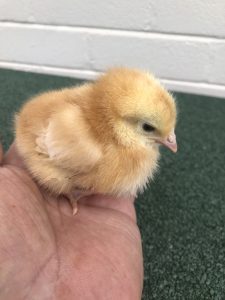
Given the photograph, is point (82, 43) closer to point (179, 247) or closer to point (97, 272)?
point (179, 247)

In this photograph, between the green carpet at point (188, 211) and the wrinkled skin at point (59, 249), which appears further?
the green carpet at point (188, 211)

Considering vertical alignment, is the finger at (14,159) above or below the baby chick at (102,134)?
below

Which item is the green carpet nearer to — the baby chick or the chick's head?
the baby chick

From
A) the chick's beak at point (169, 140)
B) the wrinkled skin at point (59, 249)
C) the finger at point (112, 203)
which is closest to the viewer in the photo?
the wrinkled skin at point (59, 249)

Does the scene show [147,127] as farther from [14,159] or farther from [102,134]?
[14,159]

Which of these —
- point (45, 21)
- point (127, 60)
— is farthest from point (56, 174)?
point (45, 21)

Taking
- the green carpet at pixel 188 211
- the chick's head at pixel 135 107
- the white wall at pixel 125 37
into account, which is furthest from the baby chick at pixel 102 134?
the white wall at pixel 125 37

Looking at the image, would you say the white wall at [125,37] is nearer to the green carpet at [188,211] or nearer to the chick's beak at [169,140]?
the green carpet at [188,211]

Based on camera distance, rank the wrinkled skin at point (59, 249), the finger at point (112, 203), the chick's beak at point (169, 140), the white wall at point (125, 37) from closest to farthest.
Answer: the wrinkled skin at point (59, 249), the chick's beak at point (169, 140), the finger at point (112, 203), the white wall at point (125, 37)

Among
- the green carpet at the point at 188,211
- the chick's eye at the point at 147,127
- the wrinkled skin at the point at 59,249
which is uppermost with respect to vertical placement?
the chick's eye at the point at 147,127
